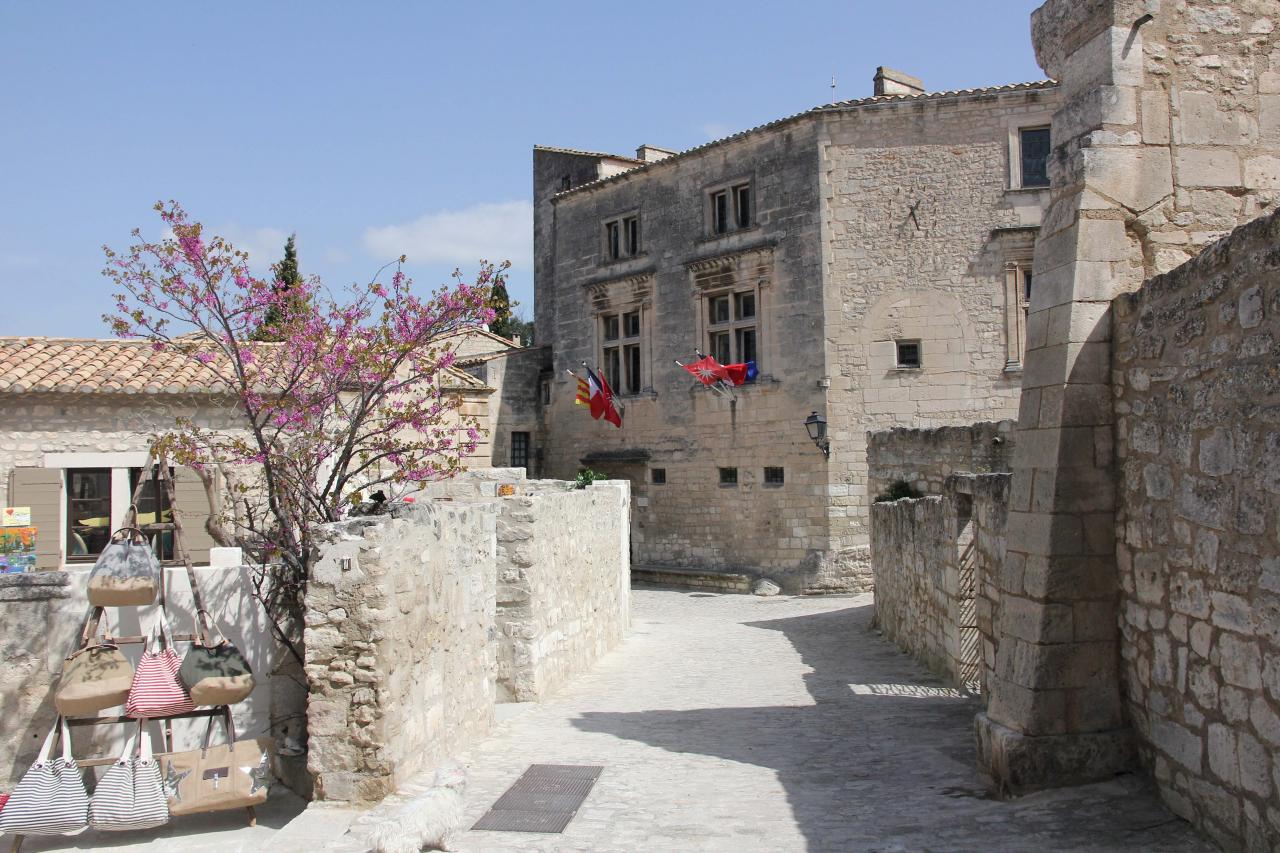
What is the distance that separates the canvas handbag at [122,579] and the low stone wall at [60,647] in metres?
0.26

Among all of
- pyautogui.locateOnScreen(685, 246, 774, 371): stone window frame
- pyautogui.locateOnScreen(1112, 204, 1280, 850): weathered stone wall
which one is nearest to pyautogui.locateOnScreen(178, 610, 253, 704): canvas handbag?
pyautogui.locateOnScreen(1112, 204, 1280, 850): weathered stone wall

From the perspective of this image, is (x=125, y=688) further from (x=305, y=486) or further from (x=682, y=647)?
(x=682, y=647)

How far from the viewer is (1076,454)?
15.8ft

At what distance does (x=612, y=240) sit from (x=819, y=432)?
7.78 meters

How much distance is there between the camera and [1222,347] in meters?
3.81

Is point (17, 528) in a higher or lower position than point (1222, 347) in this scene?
lower

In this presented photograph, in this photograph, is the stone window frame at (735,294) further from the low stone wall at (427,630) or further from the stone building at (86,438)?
the low stone wall at (427,630)

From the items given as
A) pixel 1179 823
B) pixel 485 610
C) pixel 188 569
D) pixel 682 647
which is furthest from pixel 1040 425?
pixel 682 647

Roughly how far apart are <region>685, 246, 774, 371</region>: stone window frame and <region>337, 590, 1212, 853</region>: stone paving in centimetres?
1011

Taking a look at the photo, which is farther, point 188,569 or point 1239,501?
point 188,569

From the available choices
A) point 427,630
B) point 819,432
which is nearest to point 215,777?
point 427,630

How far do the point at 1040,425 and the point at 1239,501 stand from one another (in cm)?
142

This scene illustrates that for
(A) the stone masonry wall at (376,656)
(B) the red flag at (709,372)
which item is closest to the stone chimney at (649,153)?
(B) the red flag at (709,372)

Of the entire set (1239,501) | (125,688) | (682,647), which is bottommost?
(682,647)
